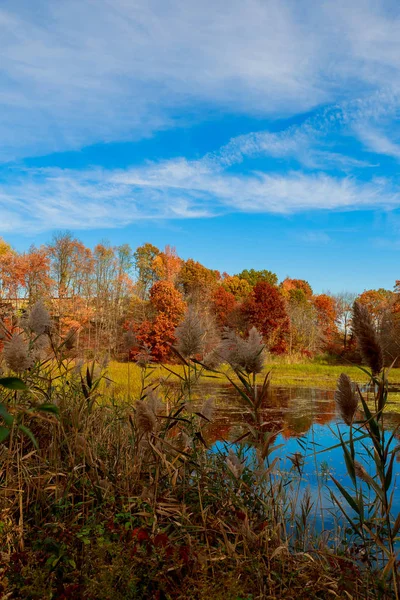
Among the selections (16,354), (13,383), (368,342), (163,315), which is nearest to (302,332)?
(163,315)

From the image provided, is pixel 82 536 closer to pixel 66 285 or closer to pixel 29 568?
pixel 29 568

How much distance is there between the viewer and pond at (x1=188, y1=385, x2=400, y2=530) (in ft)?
13.6

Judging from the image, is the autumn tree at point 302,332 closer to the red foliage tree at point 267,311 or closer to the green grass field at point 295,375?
the red foliage tree at point 267,311

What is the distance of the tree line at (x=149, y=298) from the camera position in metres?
21.6

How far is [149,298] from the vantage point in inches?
1086

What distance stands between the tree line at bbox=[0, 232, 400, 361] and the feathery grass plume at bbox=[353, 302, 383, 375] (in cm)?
1445

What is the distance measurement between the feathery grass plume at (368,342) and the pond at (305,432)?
154cm

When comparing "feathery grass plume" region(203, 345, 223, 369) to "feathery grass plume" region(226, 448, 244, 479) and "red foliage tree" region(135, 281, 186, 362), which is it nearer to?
"feathery grass plume" region(226, 448, 244, 479)

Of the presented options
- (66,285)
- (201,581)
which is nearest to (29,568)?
(201,581)

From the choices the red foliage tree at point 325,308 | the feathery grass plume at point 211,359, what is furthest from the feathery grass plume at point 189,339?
the red foliage tree at point 325,308

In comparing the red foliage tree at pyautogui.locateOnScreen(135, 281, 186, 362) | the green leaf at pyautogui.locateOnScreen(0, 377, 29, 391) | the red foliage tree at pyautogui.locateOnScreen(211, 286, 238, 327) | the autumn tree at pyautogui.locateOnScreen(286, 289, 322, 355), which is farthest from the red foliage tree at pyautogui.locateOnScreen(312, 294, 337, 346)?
the green leaf at pyautogui.locateOnScreen(0, 377, 29, 391)

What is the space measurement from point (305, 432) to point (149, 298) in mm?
20750

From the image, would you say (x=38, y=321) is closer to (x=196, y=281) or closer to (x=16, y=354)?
(x=16, y=354)

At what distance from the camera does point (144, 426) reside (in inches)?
90.5
